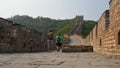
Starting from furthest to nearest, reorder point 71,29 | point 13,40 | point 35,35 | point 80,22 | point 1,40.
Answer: point 80,22
point 71,29
point 35,35
point 13,40
point 1,40

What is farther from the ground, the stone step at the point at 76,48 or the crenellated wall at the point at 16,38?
the crenellated wall at the point at 16,38

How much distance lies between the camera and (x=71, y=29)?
80.2 metres

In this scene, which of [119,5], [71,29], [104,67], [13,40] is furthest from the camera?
[71,29]

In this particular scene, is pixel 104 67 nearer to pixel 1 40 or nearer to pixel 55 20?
pixel 1 40

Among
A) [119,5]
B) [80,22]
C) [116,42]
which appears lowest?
[116,42]

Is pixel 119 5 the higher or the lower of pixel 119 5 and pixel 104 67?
the higher

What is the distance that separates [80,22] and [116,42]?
7986 cm

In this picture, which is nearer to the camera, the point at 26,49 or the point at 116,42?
the point at 116,42

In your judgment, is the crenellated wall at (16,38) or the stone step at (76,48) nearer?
the crenellated wall at (16,38)

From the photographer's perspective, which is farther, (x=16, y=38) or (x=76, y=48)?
(x=76, y=48)

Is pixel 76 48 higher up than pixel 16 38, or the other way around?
pixel 16 38

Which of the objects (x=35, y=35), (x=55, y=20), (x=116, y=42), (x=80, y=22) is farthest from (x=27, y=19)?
(x=116, y=42)

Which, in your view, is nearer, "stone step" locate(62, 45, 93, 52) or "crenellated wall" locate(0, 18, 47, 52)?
"crenellated wall" locate(0, 18, 47, 52)

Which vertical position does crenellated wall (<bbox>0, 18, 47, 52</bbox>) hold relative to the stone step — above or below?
above
